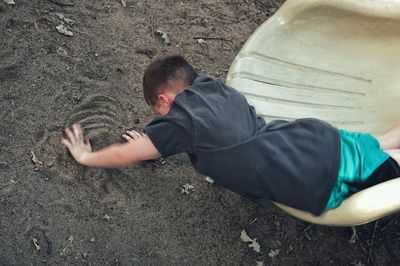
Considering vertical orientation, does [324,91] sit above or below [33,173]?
above

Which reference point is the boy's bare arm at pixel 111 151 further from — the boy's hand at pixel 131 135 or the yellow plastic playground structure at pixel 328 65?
the yellow plastic playground structure at pixel 328 65

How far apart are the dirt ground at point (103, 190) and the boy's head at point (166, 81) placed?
594mm

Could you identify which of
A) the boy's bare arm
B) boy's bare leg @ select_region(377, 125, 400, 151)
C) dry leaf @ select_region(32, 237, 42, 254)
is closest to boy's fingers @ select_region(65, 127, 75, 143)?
the boy's bare arm

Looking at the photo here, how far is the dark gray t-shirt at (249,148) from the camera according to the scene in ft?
6.32

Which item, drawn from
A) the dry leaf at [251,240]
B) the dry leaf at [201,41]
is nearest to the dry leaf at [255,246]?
the dry leaf at [251,240]

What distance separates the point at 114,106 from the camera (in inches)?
111

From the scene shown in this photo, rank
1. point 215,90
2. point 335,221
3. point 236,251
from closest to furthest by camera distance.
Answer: point 335,221 < point 215,90 < point 236,251

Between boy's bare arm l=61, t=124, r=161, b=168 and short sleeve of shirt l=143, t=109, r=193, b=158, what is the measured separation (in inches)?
1.4

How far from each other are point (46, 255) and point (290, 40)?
4.42ft

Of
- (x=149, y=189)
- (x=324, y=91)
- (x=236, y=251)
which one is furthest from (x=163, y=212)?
(x=324, y=91)

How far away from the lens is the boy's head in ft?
6.83

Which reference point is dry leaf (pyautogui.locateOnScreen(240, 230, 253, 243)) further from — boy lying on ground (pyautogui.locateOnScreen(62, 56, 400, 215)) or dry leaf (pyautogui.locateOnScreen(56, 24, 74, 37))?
dry leaf (pyautogui.locateOnScreen(56, 24, 74, 37))

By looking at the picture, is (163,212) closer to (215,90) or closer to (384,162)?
(215,90)

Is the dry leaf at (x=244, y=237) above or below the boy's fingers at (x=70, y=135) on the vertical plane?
below
